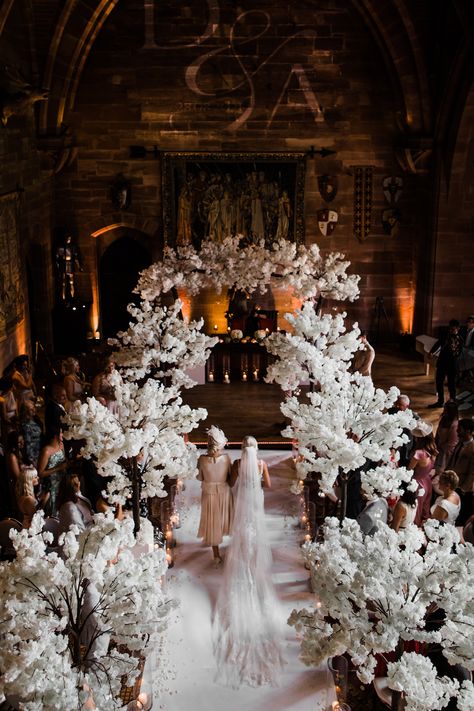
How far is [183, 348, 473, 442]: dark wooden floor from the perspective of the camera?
12664mm

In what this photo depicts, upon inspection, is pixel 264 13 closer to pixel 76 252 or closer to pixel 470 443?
pixel 76 252

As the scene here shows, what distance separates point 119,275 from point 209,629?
36.8 ft

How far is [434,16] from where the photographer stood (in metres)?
15.3

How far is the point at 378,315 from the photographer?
1745 centimetres

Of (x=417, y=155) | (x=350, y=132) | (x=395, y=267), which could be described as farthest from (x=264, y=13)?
(x=395, y=267)

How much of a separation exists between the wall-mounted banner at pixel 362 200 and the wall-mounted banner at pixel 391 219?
33 centimetres

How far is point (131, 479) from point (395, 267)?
11022mm

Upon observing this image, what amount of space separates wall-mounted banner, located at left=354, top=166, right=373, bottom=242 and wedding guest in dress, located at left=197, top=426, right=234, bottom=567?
30.6ft

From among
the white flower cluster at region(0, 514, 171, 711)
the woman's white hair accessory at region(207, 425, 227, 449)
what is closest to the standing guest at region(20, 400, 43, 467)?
the woman's white hair accessory at region(207, 425, 227, 449)

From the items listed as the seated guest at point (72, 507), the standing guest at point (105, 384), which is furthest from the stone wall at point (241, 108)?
the seated guest at point (72, 507)

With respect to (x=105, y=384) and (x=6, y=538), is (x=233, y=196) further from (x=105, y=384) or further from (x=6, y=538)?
(x=6, y=538)

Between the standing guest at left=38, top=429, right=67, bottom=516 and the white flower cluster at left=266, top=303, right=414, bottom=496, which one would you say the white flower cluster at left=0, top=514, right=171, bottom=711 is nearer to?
the white flower cluster at left=266, top=303, right=414, bottom=496

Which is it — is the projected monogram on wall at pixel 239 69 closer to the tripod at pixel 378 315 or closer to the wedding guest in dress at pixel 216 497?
the tripod at pixel 378 315

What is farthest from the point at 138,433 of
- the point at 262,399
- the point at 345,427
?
the point at 262,399
